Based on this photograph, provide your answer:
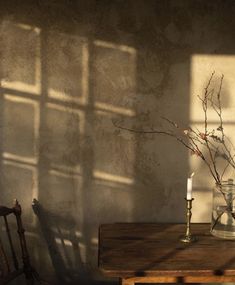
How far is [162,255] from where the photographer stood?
273cm

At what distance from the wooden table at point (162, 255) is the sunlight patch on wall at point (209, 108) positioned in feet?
0.98

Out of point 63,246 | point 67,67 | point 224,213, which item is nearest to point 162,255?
point 224,213

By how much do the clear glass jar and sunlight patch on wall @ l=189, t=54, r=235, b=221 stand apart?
0.41 meters

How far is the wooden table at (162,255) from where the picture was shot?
8.23ft

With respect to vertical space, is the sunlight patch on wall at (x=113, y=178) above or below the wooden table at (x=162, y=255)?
above

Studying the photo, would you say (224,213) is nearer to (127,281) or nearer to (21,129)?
(127,281)

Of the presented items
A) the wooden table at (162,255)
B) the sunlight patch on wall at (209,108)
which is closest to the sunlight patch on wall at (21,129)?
the wooden table at (162,255)

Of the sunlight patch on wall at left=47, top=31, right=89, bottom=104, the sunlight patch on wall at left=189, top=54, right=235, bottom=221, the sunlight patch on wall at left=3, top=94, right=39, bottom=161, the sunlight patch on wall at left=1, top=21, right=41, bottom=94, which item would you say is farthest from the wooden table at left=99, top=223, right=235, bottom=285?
the sunlight patch on wall at left=1, top=21, right=41, bottom=94

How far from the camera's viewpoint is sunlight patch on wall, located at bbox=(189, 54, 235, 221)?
3430 mm

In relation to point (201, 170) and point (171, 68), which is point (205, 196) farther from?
point (171, 68)

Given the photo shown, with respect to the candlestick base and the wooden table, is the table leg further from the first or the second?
the candlestick base

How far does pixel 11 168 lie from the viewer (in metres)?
3.44

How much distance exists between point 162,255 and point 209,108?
1.29 meters

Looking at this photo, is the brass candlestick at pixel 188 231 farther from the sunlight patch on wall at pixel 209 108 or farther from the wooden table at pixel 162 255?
the sunlight patch on wall at pixel 209 108
